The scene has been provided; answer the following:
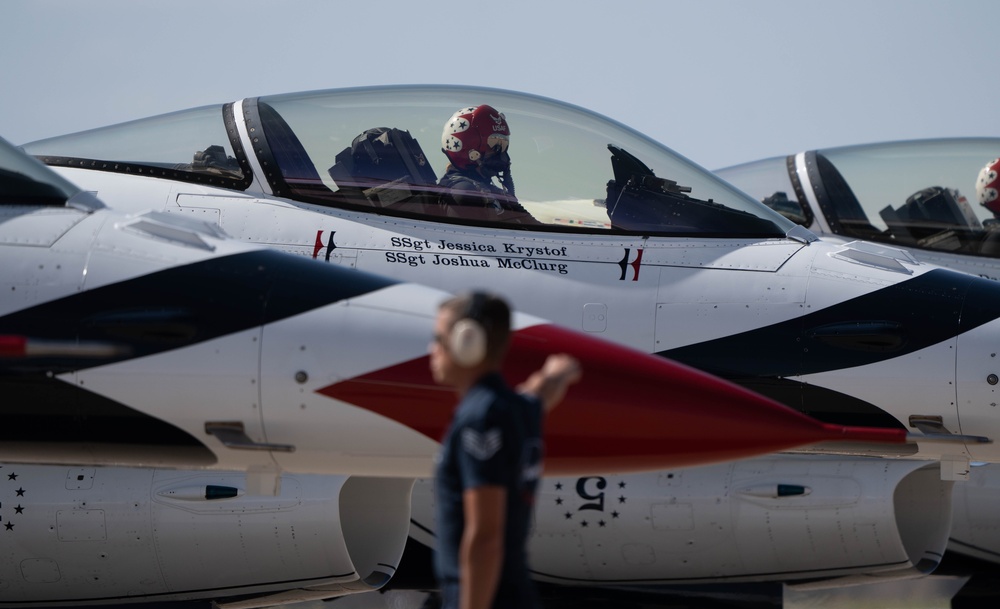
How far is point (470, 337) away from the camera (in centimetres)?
361

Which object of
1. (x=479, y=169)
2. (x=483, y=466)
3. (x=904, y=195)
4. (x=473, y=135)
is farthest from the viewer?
(x=904, y=195)

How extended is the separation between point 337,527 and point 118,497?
1268 mm

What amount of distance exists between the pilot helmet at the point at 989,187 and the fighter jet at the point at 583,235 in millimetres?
3258

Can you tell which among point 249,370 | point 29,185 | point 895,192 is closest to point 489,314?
point 249,370

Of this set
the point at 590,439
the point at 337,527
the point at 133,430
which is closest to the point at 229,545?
the point at 337,527

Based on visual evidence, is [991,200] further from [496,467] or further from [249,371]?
[496,467]

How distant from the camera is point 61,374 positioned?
5.62 metres

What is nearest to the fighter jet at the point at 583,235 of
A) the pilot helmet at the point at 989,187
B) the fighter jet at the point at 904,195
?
the fighter jet at the point at 904,195

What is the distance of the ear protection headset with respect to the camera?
11.8ft

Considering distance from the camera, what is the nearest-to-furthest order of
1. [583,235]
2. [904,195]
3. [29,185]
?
[29,185] < [583,235] < [904,195]

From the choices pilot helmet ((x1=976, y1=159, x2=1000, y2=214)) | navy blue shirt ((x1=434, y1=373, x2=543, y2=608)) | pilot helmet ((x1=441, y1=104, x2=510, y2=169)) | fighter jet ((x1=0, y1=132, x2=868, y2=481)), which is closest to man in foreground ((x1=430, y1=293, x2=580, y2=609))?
navy blue shirt ((x1=434, y1=373, x2=543, y2=608))

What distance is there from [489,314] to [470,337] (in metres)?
0.10

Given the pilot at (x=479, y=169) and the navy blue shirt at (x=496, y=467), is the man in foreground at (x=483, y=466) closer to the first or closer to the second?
the navy blue shirt at (x=496, y=467)

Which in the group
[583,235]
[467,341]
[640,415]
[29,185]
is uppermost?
[29,185]
